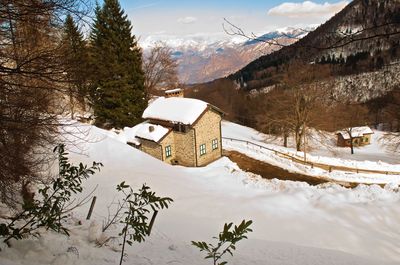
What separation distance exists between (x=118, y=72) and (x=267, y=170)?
52.3 feet

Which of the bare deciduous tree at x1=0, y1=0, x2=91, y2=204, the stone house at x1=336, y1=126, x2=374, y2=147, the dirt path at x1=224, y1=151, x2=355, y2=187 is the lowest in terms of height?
the stone house at x1=336, y1=126, x2=374, y2=147

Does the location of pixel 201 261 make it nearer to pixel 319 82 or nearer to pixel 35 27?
pixel 35 27

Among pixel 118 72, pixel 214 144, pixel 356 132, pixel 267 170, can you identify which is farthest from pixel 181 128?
pixel 356 132

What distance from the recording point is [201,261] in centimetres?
625

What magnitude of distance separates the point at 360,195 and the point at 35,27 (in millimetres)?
14034

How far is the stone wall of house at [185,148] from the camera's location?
22097 millimetres

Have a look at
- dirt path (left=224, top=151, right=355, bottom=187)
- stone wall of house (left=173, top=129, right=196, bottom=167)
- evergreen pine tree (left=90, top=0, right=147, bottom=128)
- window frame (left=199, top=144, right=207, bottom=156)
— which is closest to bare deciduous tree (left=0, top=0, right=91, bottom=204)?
stone wall of house (left=173, top=129, right=196, bottom=167)

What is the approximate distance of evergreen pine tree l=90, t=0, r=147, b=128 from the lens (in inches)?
1075

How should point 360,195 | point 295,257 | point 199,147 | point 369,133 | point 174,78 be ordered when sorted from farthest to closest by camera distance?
1. point 369,133
2. point 174,78
3. point 199,147
4. point 360,195
5. point 295,257

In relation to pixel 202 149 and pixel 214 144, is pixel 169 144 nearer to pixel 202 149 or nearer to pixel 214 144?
pixel 202 149

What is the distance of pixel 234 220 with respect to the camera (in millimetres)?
10727

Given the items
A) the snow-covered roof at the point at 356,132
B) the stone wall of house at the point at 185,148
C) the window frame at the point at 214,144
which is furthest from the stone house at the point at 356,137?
the stone wall of house at the point at 185,148

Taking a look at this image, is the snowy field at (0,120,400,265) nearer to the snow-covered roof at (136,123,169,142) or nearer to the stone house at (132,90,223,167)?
the snow-covered roof at (136,123,169,142)

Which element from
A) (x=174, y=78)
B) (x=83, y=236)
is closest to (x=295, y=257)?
(x=83, y=236)
